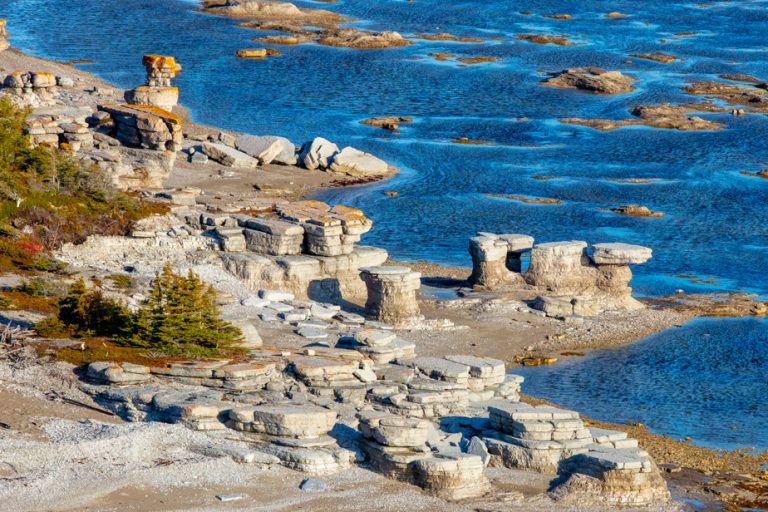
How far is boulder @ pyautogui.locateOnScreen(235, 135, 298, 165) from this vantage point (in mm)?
49406

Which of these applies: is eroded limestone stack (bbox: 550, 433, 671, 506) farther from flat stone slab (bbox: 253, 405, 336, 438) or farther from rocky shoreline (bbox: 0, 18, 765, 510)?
flat stone slab (bbox: 253, 405, 336, 438)

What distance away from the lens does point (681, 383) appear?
30.9 meters

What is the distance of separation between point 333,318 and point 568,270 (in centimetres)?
772

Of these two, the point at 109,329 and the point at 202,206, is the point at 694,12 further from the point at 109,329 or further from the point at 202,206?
the point at 109,329

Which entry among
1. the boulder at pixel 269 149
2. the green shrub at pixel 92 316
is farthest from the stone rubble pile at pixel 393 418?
the boulder at pixel 269 149

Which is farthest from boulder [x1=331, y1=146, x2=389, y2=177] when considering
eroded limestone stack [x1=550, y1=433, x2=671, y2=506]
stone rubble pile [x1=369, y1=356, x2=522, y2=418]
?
→ eroded limestone stack [x1=550, y1=433, x2=671, y2=506]

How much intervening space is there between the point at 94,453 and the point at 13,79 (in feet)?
87.0

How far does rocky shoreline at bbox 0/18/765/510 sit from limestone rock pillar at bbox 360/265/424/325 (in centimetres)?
5

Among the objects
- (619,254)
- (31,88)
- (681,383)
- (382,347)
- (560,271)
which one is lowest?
(681,383)

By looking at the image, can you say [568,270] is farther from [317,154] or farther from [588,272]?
[317,154]

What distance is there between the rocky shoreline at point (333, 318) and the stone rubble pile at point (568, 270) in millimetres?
45

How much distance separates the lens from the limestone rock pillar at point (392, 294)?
3269cm

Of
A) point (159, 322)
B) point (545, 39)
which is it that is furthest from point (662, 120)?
point (159, 322)

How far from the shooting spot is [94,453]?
21.8 m
